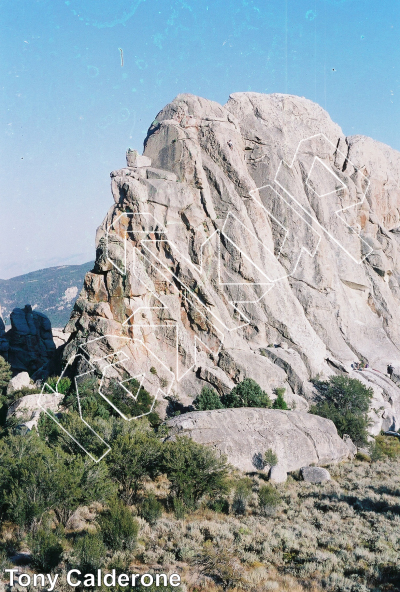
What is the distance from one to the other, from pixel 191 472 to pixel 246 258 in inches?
1086

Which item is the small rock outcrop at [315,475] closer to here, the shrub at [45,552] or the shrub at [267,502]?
the shrub at [267,502]

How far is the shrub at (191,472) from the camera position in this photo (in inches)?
821

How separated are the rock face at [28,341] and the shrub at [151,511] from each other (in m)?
42.3

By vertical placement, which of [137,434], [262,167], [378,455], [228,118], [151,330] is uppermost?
[228,118]

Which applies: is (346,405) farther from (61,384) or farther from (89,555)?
(89,555)

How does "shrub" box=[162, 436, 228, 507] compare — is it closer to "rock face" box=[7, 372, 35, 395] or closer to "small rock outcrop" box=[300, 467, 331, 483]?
"small rock outcrop" box=[300, 467, 331, 483]

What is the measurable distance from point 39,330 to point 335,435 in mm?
47574

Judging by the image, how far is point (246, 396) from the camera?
114 ft

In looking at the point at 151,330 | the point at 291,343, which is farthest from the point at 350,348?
the point at 151,330

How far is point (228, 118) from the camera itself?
52.1 m

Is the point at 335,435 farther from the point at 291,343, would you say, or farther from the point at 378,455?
the point at 291,343

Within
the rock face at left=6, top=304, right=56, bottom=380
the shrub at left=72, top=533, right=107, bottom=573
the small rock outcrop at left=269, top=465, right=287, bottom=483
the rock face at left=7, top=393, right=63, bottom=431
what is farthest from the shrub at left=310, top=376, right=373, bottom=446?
the rock face at left=6, top=304, right=56, bottom=380

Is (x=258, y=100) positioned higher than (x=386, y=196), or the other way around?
(x=258, y=100)

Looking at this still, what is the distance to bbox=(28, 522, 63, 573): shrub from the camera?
571 inches
